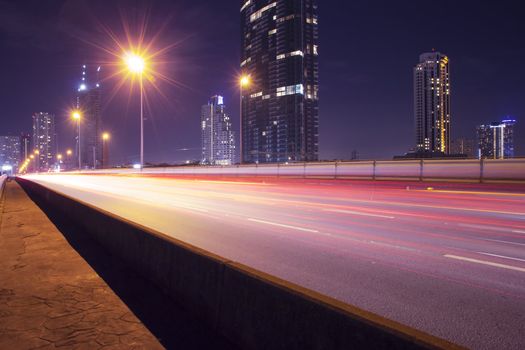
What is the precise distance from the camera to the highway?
15.5 feet

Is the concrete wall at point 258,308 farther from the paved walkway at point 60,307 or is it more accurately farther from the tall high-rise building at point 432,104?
the tall high-rise building at point 432,104

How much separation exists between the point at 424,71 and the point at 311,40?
5722cm

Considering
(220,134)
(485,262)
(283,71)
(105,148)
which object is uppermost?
(283,71)

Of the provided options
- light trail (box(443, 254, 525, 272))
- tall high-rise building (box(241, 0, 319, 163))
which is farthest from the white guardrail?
tall high-rise building (box(241, 0, 319, 163))

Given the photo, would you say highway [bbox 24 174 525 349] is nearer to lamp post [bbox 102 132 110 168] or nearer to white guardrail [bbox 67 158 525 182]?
white guardrail [bbox 67 158 525 182]

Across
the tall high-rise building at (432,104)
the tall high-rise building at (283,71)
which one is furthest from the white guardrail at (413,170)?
the tall high-rise building at (283,71)

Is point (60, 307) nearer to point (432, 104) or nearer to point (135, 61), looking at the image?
point (135, 61)

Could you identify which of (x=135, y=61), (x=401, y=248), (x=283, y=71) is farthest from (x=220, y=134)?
(x=401, y=248)

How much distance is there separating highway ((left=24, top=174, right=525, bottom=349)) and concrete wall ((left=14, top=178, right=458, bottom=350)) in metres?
1.61

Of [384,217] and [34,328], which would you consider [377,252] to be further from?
[34,328]

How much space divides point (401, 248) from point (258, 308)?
5285 mm

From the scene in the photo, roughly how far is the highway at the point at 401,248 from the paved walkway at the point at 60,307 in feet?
7.68

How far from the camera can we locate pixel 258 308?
3680 millimetres

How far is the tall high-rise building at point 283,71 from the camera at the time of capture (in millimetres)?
160625
